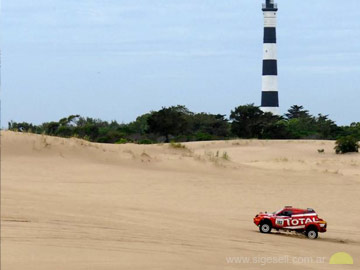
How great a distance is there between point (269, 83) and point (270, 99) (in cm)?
180

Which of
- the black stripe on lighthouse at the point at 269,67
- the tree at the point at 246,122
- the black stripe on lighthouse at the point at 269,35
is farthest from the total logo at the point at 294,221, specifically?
the black stripe on lighthouse at the point at 269,35

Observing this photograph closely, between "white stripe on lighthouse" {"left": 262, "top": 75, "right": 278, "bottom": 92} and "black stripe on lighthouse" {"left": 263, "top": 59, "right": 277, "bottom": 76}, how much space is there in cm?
54

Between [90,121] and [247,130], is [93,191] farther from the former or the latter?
[90,121]

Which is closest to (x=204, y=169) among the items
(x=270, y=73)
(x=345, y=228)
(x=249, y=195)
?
(x=249, y=195)

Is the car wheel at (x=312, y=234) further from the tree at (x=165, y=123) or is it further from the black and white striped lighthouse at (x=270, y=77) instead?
the black and white striped lighthouse at (x=270, y=77)

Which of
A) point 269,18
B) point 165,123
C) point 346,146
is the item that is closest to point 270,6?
point 269,18

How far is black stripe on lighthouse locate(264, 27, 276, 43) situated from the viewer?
3413 inches

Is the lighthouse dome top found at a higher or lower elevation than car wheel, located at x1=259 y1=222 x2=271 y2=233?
higher

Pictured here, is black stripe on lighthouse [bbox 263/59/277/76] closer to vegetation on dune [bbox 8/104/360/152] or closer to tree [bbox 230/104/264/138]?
vegetation on dune [bbox 8/104/360/152]

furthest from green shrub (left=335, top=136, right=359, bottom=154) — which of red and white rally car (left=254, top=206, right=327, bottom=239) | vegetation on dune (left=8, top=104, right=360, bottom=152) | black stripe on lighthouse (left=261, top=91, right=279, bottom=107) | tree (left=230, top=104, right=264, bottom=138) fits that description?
black stripe on lighthouse (left=261, top=91, right=279, bottom=107)

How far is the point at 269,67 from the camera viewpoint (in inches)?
3378

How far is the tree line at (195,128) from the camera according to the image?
58.2 meters

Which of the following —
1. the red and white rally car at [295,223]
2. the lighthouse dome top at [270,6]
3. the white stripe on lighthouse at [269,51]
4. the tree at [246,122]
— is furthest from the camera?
the lighthouse dome top at [270,6]

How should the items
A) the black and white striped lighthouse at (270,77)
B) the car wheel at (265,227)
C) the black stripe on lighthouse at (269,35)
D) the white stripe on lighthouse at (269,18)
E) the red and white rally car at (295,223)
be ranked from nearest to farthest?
the car wheel at (265,227) < the red and white rally car at (295,223) < the black and white striped lighthouse at (270,77) < the black stripe on lighthouse at (269,35) < the white stripe on lighthouse at (269,18)
